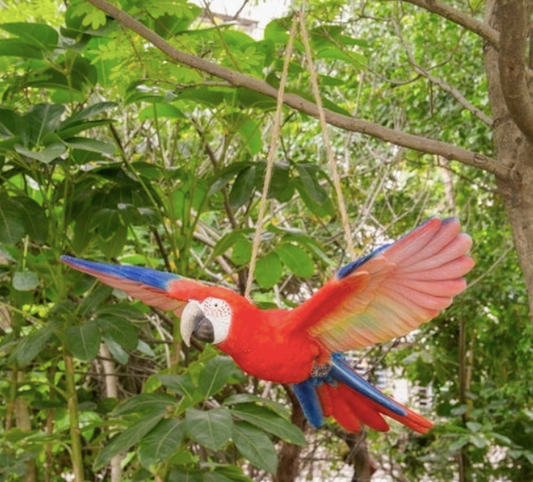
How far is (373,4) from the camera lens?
2.66m

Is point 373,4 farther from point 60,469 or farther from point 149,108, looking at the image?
point 60,469

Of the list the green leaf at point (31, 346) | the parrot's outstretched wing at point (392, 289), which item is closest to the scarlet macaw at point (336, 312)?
the parrot's outstretched wing at point (392, 289)

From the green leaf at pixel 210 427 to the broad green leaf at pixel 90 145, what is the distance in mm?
433

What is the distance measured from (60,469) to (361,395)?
1.93 metres

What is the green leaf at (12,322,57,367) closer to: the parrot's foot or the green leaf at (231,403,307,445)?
the green leaf at (231,403,307,445)

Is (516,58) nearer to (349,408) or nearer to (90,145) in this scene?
(349,408)

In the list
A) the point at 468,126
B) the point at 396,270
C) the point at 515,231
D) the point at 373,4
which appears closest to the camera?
the point at 396,270

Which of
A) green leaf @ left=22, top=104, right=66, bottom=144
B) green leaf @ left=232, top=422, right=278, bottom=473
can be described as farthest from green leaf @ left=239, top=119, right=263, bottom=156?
green leaf @ left=232, top=422, right=278, bottom=473

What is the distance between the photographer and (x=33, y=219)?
1.42 meters

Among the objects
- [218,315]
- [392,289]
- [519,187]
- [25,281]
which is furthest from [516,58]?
[25,281]

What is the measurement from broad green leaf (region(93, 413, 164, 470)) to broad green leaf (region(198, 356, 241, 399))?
8 centimetres

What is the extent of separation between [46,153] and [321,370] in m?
0.60

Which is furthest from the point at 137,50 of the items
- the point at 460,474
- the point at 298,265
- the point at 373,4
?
the point at 460,474

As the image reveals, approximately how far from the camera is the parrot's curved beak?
757 mm
